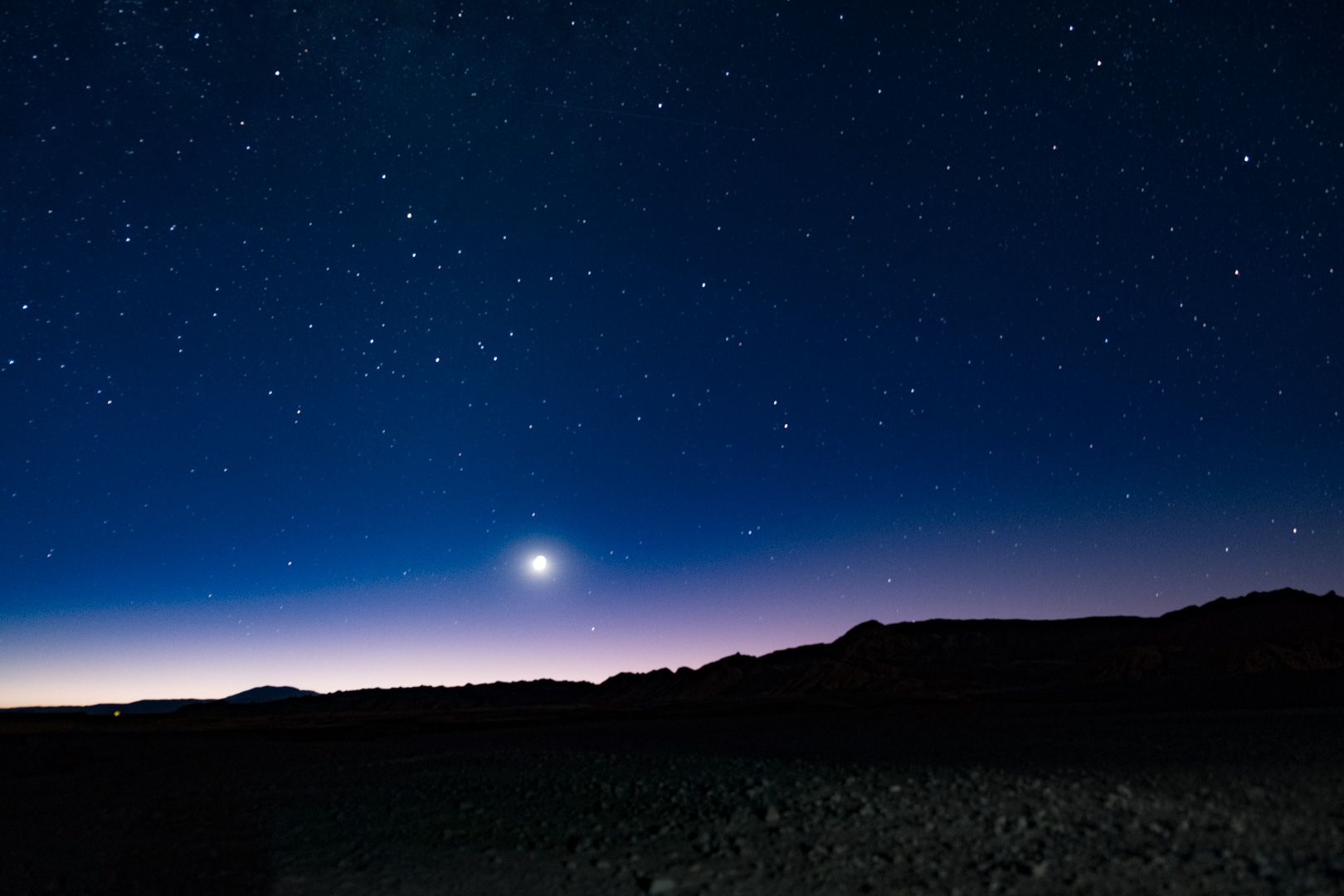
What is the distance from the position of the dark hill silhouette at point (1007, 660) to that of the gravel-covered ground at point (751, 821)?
115ft

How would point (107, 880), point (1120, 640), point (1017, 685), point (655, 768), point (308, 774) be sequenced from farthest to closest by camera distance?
point (1120, 640) < point (1017, 685) < point (308, 774) < point (655, 768) < point (107, 880)

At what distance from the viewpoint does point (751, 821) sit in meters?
9.08

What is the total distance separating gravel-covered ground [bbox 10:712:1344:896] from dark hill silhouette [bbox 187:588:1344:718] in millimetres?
34953

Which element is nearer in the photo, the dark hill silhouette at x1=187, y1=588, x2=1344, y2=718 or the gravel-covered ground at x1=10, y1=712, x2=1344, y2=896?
the gravel-covered ground at x1=10, y1=712, x2=1344, y2=896

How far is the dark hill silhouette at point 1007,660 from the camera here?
56.8 metres

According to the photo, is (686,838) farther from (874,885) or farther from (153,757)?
(153,757)

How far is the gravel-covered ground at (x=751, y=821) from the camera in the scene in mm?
6812

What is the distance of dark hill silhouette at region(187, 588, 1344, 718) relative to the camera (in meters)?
56.8

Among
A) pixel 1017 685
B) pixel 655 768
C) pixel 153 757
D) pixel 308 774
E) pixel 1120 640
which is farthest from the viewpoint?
pixel 1120 640

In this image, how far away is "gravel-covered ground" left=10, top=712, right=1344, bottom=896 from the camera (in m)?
6.81

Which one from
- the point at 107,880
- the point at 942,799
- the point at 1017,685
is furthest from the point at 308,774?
the point at 1017,685

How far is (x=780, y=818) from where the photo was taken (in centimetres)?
909

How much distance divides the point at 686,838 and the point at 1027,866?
136 inches

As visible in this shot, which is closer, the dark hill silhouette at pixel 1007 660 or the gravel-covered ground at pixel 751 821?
the gravel-covered ground at pixel 751 821
